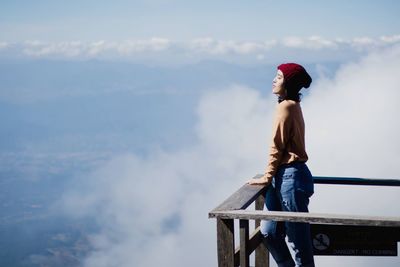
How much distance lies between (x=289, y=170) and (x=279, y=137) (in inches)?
11.4

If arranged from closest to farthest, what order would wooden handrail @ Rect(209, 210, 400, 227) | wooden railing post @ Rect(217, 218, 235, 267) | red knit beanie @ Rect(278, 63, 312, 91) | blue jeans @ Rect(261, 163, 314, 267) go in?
wooden handrail @ Rect(209, 210, 400, 227), wooden railing post @ Rect(217, 218, 235, 267), blue jeans @ Rect(261, 163, 314, 267), red knit beanie @ Rect(278, 63, 312, 91)

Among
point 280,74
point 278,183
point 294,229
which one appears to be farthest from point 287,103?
point 294,229

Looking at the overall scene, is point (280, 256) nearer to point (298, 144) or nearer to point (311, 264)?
point (311, 264)

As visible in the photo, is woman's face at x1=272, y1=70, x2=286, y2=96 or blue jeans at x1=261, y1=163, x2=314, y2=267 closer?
blue jeans at x1=261, y1=163, x2=314, y2=267

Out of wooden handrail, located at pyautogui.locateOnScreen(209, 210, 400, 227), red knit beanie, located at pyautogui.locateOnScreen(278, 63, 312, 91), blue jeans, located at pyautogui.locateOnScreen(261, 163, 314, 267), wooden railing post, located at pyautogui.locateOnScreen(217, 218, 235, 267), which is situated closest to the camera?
wooden handrail, located at pyautogui.locateOnScreen(209, 210, 400, 227)

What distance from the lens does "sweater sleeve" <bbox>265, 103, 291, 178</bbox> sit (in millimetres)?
4082

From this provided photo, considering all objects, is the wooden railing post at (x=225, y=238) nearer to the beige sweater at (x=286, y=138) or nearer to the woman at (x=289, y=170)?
the woman at (x=289, y=170)

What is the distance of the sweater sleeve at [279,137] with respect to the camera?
13.4 feet

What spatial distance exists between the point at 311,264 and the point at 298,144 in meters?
1.00

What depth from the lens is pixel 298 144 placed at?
163 inches

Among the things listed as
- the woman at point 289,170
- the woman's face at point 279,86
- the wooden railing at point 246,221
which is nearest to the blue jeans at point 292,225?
the woman at point 289,170

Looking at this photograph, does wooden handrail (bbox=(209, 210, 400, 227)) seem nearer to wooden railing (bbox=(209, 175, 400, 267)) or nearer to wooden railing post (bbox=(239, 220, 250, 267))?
wooden railing (bbox=(209, 175, 400, 267))

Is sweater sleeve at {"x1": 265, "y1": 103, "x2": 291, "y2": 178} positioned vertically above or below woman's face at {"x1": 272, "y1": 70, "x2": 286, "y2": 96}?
below

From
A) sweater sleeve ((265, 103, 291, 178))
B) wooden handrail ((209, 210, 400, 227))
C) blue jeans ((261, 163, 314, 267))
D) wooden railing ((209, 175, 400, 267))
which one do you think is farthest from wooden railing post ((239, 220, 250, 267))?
sweater sleeve ((265, 103, 291, 178))
